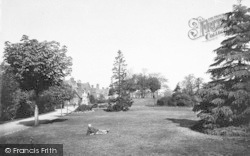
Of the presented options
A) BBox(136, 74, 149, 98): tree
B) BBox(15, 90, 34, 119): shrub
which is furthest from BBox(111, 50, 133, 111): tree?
BBox(136, 74, 149, 98): tree

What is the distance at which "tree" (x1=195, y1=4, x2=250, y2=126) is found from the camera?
1409cm

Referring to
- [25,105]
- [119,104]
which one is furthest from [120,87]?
[25,105]

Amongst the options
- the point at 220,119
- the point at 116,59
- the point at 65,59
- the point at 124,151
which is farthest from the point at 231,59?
the point at 116,59

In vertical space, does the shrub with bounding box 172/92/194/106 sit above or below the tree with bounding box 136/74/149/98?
below

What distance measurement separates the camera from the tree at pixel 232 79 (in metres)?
14.1

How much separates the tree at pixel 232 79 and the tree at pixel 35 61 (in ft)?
42.6

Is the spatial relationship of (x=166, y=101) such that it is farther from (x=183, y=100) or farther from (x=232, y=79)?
(x=232, y=79)

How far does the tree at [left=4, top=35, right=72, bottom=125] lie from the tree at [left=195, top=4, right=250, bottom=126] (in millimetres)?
12992

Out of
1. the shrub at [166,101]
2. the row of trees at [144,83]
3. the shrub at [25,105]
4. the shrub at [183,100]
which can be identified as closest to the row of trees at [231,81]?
the shrub at [25,105]

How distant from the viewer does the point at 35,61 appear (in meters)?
18.2

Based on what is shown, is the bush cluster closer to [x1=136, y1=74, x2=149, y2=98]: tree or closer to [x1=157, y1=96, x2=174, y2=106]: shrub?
[x1=157, y1=96, x2=174, y2=106]: shrub

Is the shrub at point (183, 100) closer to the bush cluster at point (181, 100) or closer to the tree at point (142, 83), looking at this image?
the bush cluster at point (181, 100)

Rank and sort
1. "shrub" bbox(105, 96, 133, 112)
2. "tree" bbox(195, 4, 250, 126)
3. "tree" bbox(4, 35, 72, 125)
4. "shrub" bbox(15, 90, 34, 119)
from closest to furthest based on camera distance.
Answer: "tree" bbox(195, 4, 250, 126) → "tree" bbox(4, 35, 72, 125) → "shrub" bbox(15, 90, 34, 119) → "shrub" bbox(105, 96, 133, 112)

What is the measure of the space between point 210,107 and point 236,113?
5.67 feet
